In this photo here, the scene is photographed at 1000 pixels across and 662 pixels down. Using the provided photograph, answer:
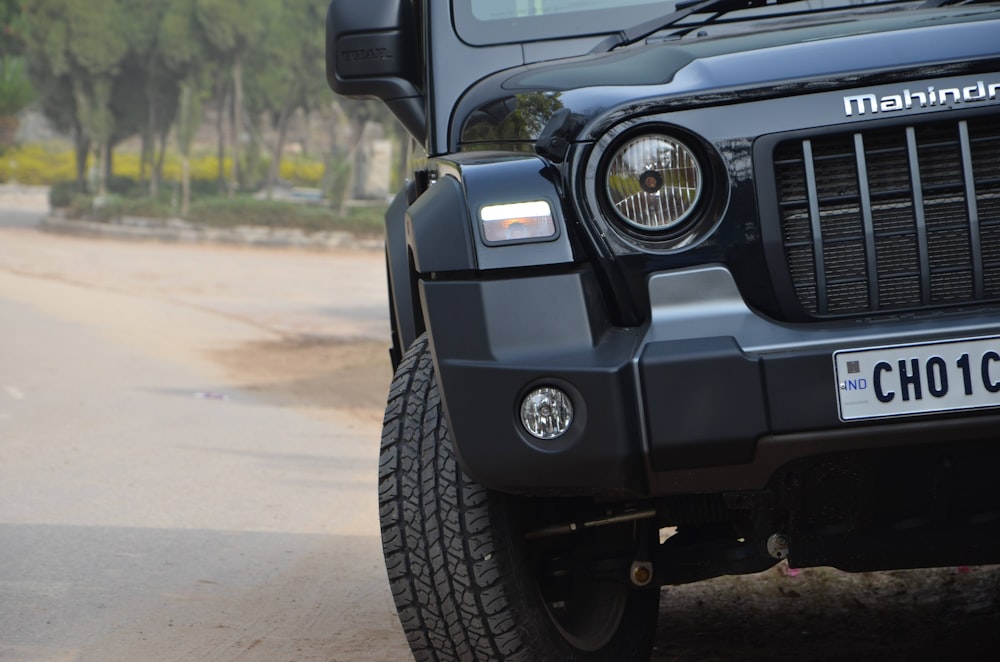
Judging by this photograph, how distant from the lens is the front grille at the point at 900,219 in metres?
2.82

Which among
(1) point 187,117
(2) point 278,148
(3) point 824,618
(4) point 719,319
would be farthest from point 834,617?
(2) point 278,148

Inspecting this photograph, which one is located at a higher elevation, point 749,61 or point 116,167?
point 116,167

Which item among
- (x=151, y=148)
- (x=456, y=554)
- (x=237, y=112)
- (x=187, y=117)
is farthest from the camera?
(x=237, y=112)

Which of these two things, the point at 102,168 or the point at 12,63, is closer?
the point at 12,63

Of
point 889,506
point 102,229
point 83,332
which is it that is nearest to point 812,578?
point 889,506

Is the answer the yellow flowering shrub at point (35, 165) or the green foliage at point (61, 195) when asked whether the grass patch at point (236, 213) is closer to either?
the green foliage at point (61, 195)

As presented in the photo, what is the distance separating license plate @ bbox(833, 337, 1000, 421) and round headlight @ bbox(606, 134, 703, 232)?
0.46 m

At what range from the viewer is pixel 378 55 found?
4078 mm

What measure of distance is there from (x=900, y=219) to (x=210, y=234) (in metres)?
36.1

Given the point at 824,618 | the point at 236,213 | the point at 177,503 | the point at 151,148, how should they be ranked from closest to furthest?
the point at 824,618 → the point at 177,503 → the point at 236,213 → the point at 151,148

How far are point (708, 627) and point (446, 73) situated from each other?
193cm

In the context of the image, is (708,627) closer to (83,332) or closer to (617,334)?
(617,334)

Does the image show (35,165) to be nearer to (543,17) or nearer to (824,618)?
(824,618)

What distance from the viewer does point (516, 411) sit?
9.21ft
